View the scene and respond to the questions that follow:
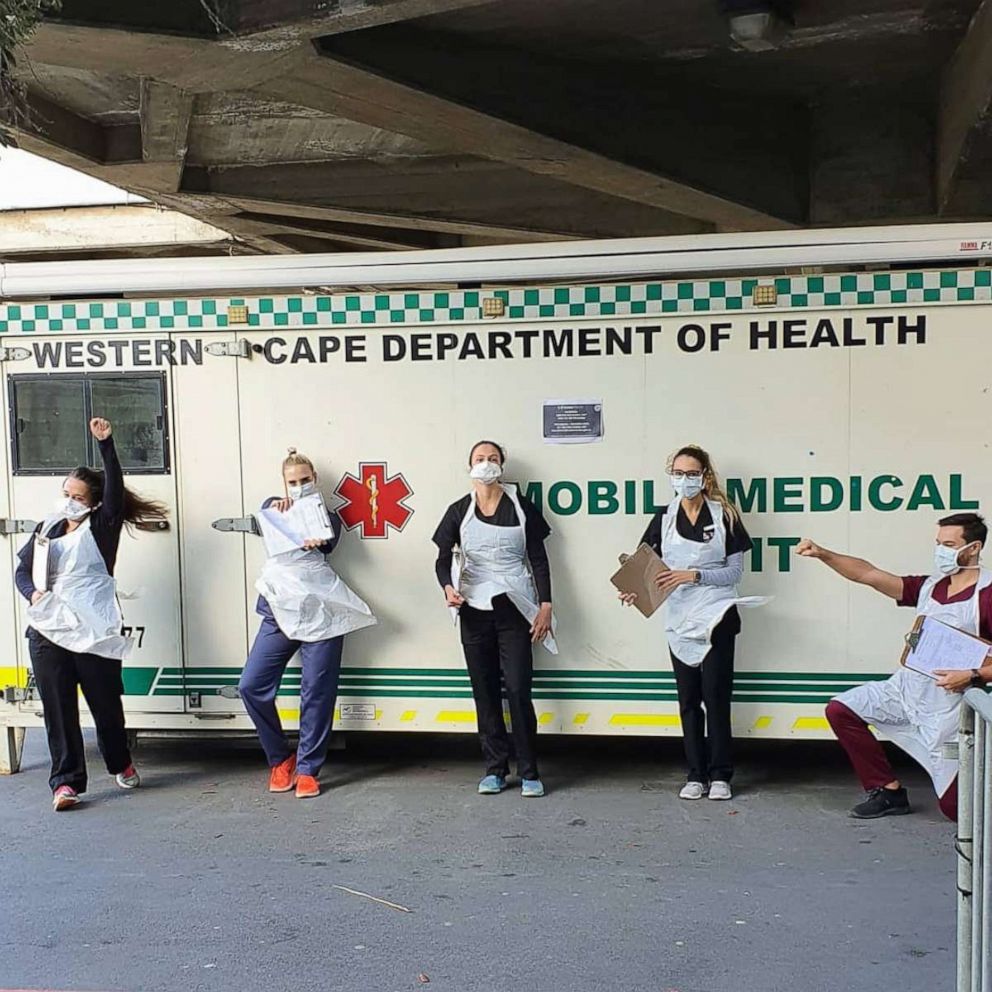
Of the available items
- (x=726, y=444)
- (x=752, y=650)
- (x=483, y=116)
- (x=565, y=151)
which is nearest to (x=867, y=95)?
(x=565, y=151)

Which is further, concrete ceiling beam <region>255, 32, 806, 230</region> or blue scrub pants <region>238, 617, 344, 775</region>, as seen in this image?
concrete ceiling beam <region>255, 32, 806, 230</region>

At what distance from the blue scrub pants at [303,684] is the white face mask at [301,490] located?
672 mm

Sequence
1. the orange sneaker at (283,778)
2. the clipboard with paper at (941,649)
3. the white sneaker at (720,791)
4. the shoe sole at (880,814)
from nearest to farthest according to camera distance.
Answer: the clipboard with paper at (941,649), the shoe sole at (880,814), the white sneaker at (720,791), the orange sneaker at (283,778)

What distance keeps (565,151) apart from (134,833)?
5.27 metres

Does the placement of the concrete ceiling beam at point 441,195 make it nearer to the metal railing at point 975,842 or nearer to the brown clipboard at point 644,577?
the brown clipboard at point 644,577

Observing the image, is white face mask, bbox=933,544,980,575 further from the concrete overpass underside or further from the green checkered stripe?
the concrete overpass underside

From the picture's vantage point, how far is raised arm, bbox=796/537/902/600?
190 inches

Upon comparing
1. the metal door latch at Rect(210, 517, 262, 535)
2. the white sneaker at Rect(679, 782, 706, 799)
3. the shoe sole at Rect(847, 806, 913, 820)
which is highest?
the metal door latch at Rect(210, 517, 262, 535)

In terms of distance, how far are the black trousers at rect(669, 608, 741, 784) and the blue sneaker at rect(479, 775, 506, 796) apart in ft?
3.19

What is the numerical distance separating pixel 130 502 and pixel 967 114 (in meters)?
5.87

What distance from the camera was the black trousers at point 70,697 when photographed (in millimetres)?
5406

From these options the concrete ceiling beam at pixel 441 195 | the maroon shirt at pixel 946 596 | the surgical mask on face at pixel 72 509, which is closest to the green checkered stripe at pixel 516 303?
the surgical mask on face at pixel 72 509

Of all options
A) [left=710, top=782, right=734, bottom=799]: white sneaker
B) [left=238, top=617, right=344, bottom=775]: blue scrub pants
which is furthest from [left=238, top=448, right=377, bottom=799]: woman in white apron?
[left=710, top=782, right=734, bottom=799]: white sneaker

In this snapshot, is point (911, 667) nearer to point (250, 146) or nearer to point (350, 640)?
point (350, 640)
